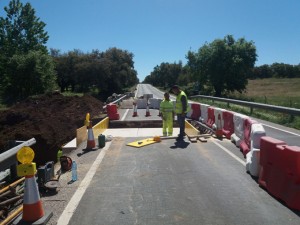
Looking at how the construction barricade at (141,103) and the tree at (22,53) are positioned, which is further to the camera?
the tree at (22,53)

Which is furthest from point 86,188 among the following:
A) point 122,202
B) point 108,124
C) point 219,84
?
point 219,84

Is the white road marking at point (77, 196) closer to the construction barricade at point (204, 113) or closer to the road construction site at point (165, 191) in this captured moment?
the road construction site at point (165, 191)

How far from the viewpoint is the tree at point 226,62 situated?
50.7 m

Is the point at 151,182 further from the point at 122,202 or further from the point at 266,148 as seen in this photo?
the point at 266,148

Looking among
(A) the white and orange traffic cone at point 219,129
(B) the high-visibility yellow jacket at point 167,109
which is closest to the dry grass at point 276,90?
(A) the white and orange traffic cone at point 219,129

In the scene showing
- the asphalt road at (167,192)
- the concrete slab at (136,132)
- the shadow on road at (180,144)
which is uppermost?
the asphalt road at (167,192)

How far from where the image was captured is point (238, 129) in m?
11.1

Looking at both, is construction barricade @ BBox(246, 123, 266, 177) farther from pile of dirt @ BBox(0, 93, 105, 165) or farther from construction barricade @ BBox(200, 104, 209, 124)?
construction barricade @ BBox(200, 104, 209, 124)

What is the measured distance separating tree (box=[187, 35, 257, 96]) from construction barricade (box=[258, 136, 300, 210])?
44.5m

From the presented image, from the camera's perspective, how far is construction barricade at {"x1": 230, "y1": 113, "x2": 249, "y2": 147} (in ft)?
35.1

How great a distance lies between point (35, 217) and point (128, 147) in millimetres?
5946

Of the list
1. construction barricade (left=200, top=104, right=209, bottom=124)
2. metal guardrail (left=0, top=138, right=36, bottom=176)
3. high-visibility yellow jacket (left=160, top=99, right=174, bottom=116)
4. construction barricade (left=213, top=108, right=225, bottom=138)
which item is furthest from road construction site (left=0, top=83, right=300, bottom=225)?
construction barricade (left=200, top=104, right=209, bottom=124)

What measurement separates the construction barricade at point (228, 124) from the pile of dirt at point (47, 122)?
684cm

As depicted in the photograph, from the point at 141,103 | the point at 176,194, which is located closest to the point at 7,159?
the point at 176,194
